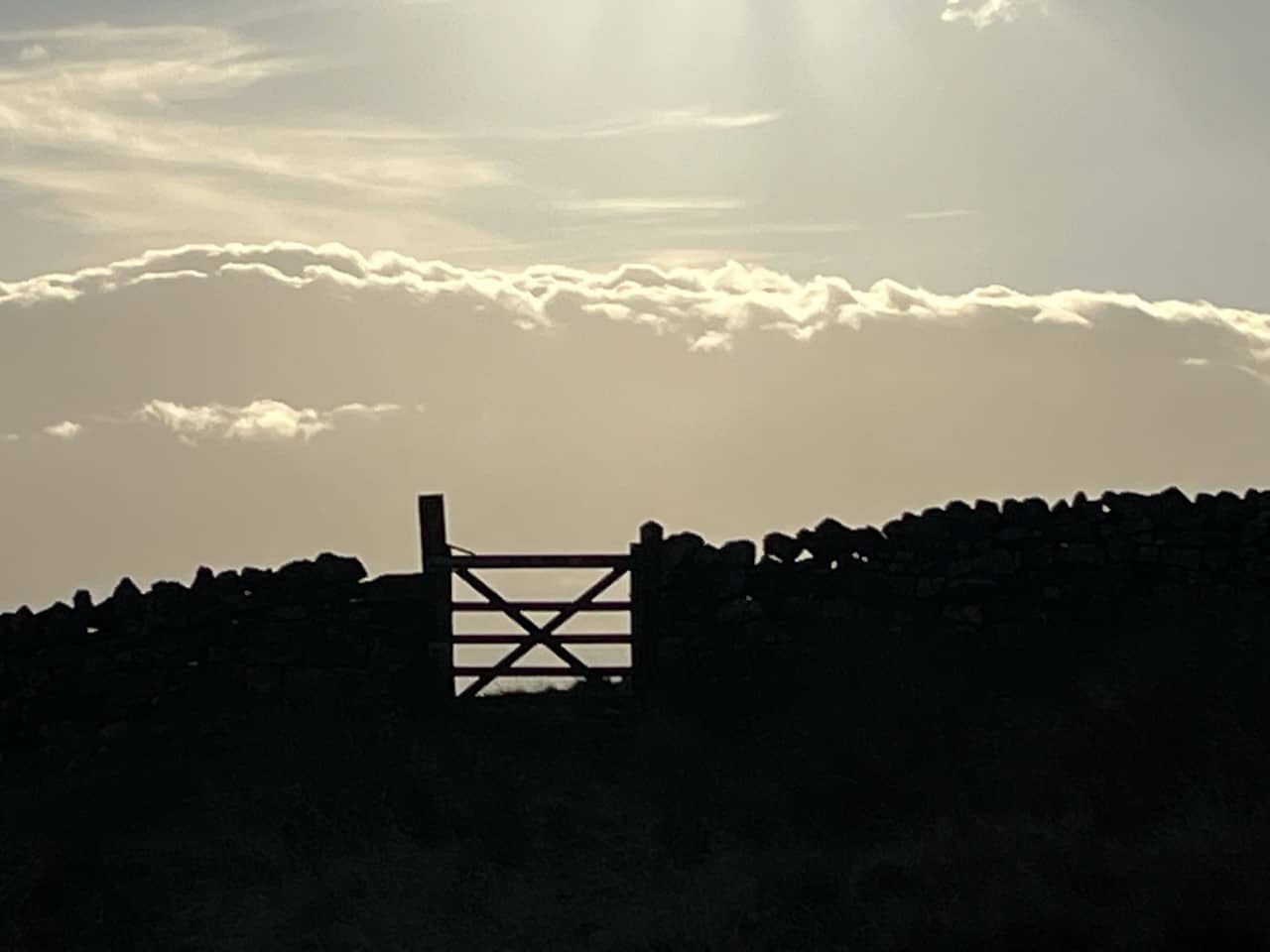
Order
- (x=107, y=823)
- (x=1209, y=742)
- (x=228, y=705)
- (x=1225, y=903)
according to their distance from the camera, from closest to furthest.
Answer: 1. (x=1225, y=903)
2. (x=1209, y=742)
3. (x=107, y=823)
4. (x=228, y=705)

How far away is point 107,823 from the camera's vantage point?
48.1 feet

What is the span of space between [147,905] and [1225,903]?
302 inches

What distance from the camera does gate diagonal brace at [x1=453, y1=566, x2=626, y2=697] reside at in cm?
1686

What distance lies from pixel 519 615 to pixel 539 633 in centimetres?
27

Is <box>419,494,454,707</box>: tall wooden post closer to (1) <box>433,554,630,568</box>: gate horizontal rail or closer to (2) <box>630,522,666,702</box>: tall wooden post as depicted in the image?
(1) <box>433,554,630,568</box>: gate horizontal rail

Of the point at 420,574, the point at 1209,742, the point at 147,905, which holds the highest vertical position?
the point at 420,574

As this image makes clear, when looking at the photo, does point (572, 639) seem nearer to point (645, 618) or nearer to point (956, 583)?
point (645, 618)

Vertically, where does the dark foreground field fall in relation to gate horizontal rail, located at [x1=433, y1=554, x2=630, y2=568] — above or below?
below

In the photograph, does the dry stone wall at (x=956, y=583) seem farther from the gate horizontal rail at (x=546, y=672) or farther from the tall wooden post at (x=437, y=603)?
the tall wooden post at (x=437, y=603)

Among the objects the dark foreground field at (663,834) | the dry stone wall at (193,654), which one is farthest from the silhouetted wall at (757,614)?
the dark foreground field at (663,834)

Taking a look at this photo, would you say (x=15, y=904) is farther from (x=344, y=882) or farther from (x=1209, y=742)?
(x=1209, y=742)

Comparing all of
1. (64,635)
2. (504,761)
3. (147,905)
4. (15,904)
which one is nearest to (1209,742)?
(504,761)

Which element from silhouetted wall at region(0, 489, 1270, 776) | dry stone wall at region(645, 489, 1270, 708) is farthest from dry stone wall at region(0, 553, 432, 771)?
dry stone wall at region(645, 489, 1270, 708)

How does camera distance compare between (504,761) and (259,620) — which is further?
(259,620)
